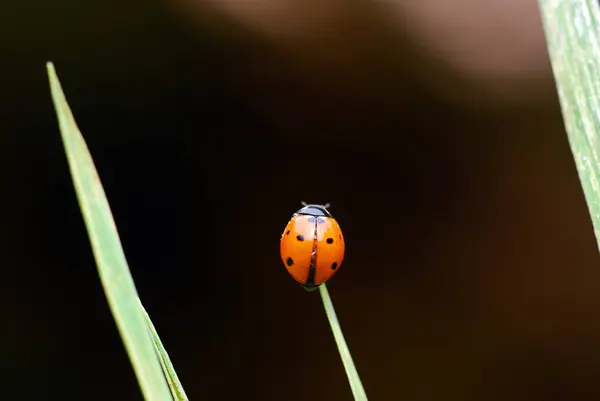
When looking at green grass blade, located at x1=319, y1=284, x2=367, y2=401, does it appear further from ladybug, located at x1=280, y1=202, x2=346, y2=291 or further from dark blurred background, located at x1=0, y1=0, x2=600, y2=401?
dark blurred background, located at x1=0, y1=0, x2=600, y2=401

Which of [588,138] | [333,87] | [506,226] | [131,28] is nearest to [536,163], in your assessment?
[506,226]

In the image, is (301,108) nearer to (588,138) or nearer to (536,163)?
(536,163)

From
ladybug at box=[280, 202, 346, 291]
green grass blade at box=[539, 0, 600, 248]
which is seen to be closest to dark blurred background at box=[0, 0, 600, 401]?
ladybug at box=[280, 202, 346, 291]

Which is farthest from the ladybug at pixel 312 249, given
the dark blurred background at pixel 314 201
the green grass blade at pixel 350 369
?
the dark blurred background at pixel 314 201

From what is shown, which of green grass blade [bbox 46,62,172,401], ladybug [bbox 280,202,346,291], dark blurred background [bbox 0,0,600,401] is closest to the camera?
green grass blade [bbox 46,62,172,401]

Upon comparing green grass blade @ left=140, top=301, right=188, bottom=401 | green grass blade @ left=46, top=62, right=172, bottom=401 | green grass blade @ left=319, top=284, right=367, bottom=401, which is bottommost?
green grass blade @ left=319, top=284, right=367, bottom=401

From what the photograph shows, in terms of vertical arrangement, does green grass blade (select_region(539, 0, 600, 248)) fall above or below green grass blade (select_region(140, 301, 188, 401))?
above

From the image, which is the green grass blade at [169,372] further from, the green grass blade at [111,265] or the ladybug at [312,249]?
the ladybug at [312,249]

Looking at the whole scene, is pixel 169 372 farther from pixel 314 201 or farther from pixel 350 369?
pixel 314 201
